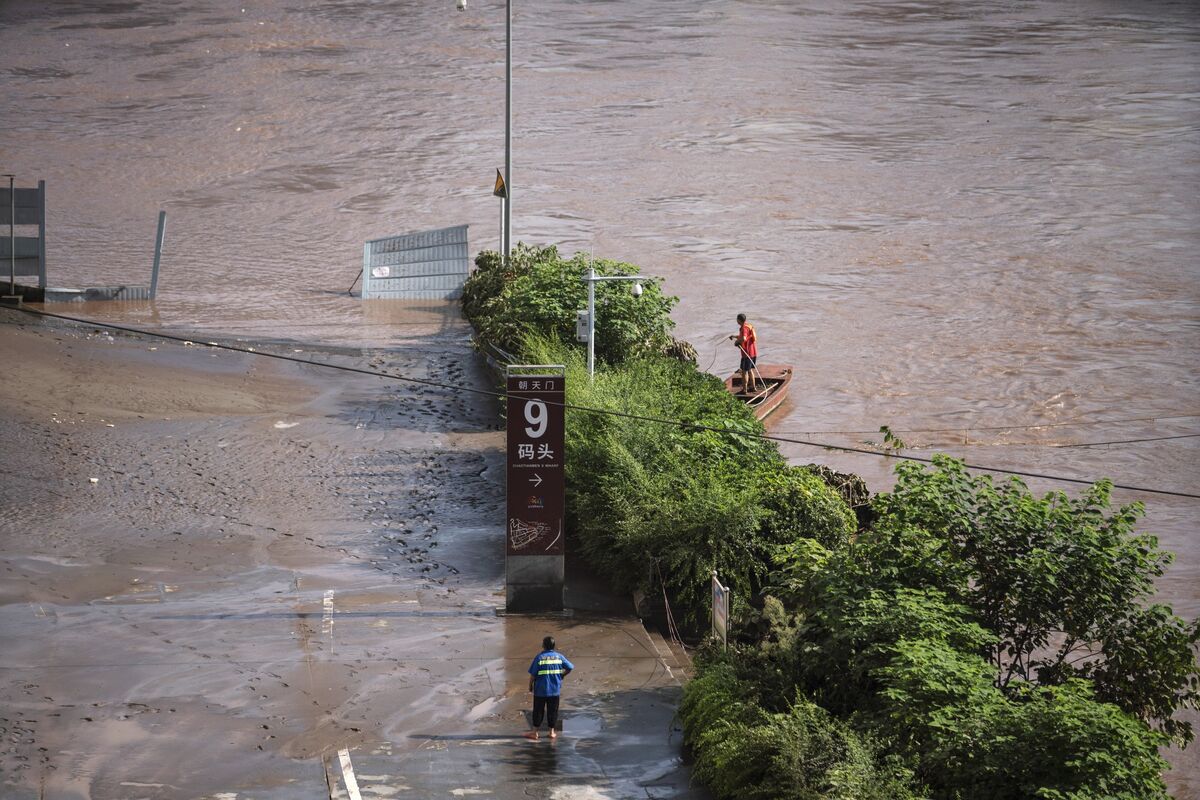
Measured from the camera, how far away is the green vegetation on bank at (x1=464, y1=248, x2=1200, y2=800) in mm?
13109

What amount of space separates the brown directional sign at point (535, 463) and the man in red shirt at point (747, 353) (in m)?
11.3

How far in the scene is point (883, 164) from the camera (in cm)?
6619

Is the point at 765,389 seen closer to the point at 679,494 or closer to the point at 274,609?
the point at 679,494

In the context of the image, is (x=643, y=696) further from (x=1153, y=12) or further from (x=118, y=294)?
(x=1153, y=12)

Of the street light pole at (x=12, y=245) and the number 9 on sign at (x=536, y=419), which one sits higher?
the street light pole at (x=12, y=245)

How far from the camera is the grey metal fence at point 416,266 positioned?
4197cm

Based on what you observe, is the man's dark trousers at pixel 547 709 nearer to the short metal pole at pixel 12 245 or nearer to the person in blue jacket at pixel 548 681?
the person in blue jacket at pixel 548 681

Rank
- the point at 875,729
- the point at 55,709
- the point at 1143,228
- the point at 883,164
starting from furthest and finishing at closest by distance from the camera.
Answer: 1. the point at 883,164
2. the point at 1143,228
3. the point at 55,709
4. the point at 875,729

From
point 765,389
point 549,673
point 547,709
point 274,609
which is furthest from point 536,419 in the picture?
point 765,389

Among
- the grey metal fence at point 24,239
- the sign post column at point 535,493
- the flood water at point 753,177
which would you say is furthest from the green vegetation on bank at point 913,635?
the grey metal fence at point 24,239

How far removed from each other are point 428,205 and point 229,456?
34.9m

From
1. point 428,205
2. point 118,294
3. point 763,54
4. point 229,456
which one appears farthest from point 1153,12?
point 229,456

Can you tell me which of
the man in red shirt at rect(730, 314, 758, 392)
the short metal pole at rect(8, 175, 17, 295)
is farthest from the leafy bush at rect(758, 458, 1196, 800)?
the short metal pole at rect(8, 175, 17, 295)

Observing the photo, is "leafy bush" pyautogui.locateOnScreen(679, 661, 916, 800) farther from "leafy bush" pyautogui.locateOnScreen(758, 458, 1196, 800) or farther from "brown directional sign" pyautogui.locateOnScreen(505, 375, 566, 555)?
"brown directional sign" pyautogui.locateOnScreen(505, 375, 566, 555)
